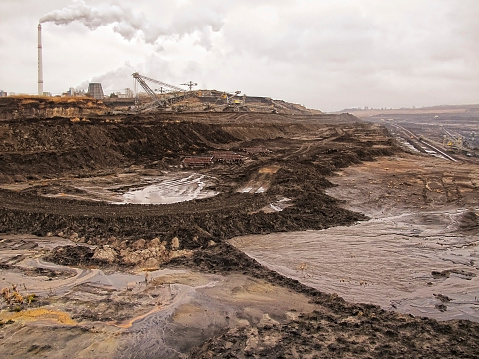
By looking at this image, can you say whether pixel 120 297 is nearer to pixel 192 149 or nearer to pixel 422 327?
pixel 422 327

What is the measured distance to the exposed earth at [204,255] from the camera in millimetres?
7453

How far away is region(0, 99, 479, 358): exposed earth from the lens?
7453 millimetres

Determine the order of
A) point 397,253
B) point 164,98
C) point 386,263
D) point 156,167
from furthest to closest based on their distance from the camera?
point 164,98 < point 156,167 < point 397,253 < point 386,263

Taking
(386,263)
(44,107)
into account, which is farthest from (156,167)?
(44,107)

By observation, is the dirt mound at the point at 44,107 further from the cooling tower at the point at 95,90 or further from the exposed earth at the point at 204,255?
the cooling tower at the point at 95,90

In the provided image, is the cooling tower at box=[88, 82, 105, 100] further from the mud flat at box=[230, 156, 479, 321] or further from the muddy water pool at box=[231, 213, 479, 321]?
the muddy water pool at box=[231, 213, 479, 321]

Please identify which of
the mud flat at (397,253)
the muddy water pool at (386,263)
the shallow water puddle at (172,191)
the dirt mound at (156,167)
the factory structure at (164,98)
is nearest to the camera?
the muddy water pool at (386,263)

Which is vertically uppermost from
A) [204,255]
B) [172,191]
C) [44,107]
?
[44,107]

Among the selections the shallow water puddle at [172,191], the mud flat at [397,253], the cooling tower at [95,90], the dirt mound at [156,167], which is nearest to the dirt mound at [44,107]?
the dirt mound at [156,167]

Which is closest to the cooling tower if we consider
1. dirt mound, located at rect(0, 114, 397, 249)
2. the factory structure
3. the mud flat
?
the factory structure

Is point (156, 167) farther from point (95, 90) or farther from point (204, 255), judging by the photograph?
point (95, 90)

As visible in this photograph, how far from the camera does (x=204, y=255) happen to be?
38.5 ft

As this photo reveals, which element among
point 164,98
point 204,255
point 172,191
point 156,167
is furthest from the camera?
point 164,98

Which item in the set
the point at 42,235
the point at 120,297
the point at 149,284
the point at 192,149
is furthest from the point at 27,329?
the point at 192,149
